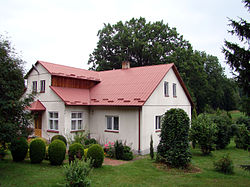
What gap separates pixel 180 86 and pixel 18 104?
16.7 m

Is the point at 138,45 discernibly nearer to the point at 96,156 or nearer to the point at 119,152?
the point at 119,152

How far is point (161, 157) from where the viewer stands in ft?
38.3

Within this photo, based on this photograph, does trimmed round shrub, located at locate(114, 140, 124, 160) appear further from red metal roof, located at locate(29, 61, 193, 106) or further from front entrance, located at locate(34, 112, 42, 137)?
front entrance, located at locate(34, 112, 42, 137)

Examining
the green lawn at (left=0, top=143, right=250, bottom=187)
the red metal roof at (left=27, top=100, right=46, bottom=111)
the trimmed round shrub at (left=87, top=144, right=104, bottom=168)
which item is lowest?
the green lawn at (left=0, top=143, right=250, bottom=187)

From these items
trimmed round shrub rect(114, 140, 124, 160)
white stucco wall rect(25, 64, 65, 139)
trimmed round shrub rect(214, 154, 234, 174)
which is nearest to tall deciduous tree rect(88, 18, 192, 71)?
white stucco wall rect(25, 64, 65, 139)

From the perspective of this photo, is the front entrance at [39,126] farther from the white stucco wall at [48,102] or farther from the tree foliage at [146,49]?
the tree foliage at [146,49]

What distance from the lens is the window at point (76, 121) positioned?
17.1 m

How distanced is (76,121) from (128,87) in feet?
17.4

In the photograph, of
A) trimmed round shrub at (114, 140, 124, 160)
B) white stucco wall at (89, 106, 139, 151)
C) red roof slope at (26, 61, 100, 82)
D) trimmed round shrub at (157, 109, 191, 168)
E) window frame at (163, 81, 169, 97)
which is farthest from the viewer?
window frame at (163, 81, 169, 97)

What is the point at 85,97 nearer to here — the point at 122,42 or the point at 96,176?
the point at 96,176

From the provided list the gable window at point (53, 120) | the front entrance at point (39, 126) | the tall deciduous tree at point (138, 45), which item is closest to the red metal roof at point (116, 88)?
the gable window at point (53, 120)

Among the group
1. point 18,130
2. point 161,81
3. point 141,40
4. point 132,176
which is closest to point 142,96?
point 161,81

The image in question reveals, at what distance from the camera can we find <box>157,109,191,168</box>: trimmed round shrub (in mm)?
11012

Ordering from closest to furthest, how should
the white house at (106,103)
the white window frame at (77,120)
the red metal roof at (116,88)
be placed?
the white house at (106,103), the red metal roof at (116,88), the white window frame at (77,120)
